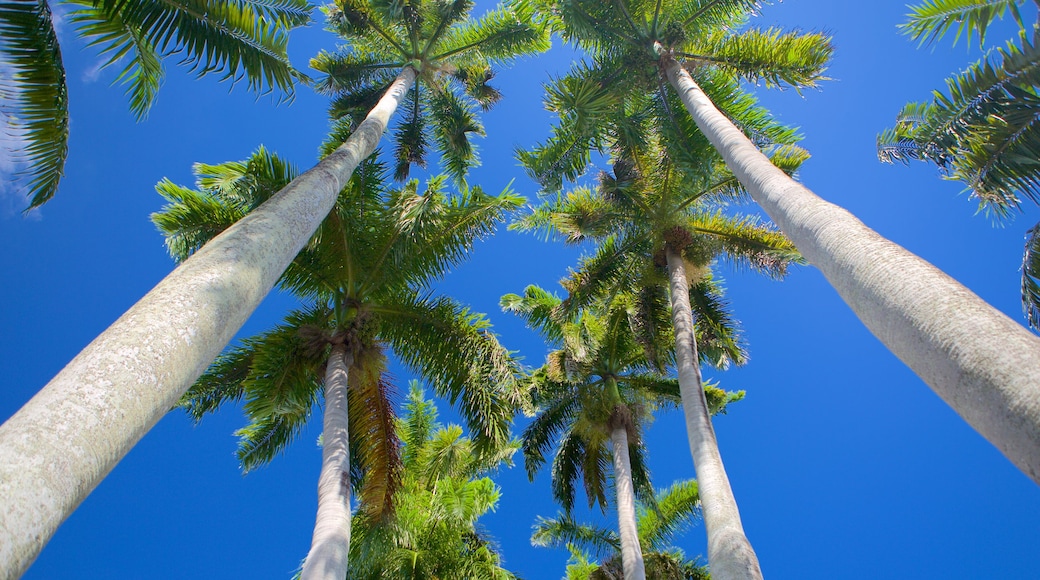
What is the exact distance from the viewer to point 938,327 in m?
3.36

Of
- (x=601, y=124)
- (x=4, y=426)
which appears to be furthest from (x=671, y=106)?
(x=4, y=426)

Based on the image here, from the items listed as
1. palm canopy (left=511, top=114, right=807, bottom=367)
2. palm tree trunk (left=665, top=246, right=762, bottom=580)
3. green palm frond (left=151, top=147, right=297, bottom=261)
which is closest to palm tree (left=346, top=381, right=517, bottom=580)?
palm tree trunk (left=665, top=246, right=762, bottom=580)

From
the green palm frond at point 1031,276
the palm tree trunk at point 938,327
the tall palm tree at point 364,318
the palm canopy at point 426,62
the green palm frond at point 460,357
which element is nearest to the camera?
the palm tree trunk at point 938,327

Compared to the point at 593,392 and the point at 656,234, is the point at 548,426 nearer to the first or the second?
the point at 593,392

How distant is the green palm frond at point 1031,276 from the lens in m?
9.21

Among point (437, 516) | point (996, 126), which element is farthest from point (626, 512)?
point (996, 126)

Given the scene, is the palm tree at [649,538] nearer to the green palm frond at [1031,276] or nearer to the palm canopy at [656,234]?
the palm canopy at [656,234]

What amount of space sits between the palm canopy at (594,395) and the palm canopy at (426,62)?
4.93 m

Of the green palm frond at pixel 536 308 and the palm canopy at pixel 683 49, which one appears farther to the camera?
the green palm frond at pixel 536 308

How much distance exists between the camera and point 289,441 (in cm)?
1292

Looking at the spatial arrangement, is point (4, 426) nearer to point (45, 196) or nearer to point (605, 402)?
point (45, 196)

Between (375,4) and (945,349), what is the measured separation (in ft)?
44.1

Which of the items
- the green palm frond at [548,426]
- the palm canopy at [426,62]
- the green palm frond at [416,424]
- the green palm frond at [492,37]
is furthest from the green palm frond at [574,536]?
the green palm frond at [492,37]

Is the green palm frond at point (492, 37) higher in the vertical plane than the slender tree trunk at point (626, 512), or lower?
higher
